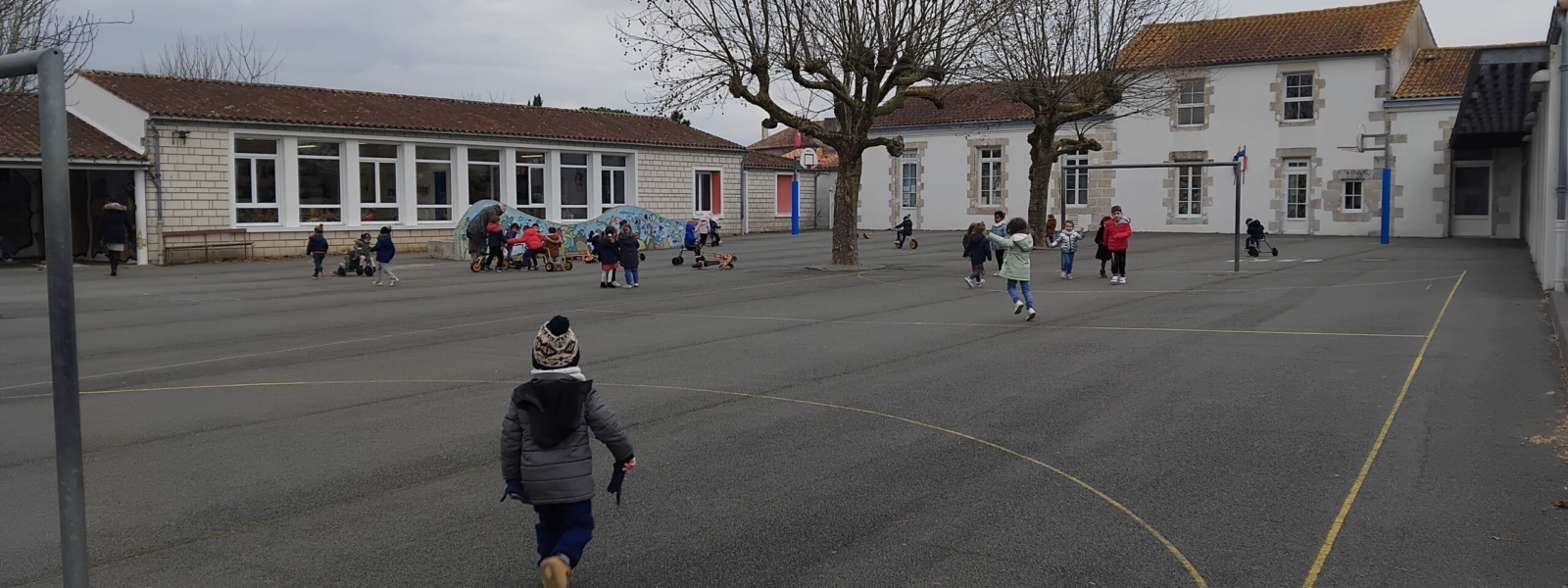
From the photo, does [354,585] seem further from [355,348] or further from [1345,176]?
[1345,176]

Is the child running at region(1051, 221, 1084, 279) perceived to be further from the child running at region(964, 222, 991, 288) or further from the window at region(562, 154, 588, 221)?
the window at region(562, 154, 588, 221)

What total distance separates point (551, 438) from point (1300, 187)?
136 ft

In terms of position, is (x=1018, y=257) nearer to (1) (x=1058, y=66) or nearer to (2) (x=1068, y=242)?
(2) (x=1068, y=242)

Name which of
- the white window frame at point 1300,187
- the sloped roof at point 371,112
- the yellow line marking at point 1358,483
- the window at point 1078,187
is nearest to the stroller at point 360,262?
the sloped roof at point 371,112

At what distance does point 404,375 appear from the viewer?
11.7 meters

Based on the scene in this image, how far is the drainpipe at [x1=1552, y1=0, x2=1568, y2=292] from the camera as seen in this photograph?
15898 millimetres

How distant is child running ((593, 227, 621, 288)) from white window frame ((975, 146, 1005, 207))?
28796 millimetres

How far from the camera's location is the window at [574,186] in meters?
41.1

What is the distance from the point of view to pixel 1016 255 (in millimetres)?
16250

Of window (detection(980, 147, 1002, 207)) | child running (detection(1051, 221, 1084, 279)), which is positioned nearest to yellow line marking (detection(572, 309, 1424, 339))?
child running (detection(1051, 221, 1084, 279))

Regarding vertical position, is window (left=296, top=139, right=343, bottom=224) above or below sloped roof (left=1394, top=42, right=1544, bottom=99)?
below

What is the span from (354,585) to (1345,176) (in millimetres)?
41194

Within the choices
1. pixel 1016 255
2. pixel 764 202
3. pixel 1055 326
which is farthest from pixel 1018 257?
pixel 764 202

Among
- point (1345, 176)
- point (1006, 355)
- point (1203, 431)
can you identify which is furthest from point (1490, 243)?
point (1203, 431)
